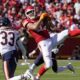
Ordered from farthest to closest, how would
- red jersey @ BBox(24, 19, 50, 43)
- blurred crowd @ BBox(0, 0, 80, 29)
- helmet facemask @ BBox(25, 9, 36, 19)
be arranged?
blurred crowd @ BBox(0, 0, 80, 29) → red jersey @ BBox(24, 19, 50, 43) → helmet facemask @ BBox(25, 9, 36, 19)

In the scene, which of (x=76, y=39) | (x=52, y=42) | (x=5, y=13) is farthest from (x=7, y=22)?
(x=5, y=13)

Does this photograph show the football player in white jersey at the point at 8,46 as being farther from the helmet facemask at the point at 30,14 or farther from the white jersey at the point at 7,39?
the helmet facemask at the point at 30,14

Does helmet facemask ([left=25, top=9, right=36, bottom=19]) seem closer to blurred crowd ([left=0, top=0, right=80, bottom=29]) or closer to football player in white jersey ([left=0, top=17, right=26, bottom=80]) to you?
football player in white jersey ([left=0, top=17, right=26, bottom=80])

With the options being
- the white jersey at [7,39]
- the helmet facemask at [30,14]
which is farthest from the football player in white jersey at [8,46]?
the helmet facemask at [30,14]

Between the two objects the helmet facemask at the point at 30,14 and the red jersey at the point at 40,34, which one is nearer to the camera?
the helmet facemask at the point at 30,14

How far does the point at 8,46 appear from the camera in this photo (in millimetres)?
9523

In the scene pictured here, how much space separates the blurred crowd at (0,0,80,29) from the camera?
18328 millimetres

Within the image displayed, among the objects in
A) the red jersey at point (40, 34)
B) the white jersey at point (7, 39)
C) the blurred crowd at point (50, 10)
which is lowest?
the blurred crowd at point (50, 10)

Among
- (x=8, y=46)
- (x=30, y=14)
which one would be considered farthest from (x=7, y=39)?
(x=30, y=14)

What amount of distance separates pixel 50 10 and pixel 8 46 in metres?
10.3

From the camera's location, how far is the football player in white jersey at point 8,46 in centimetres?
951

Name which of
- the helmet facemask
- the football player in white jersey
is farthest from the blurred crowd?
the football player in white jersey

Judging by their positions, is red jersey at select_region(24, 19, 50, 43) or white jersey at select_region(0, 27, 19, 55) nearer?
white jersey at select_region(0, 27, 19, 55)

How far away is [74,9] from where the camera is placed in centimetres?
1928
